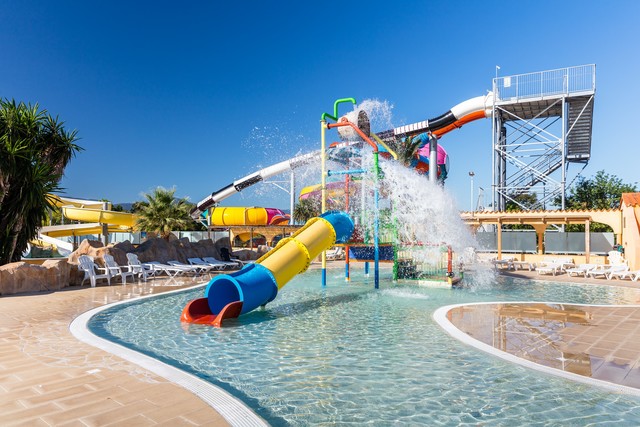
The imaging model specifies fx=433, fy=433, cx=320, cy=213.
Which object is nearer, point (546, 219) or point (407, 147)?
point (546, 219)

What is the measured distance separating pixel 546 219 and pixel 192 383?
20.2m

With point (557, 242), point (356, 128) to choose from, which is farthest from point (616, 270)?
point (356, 128)

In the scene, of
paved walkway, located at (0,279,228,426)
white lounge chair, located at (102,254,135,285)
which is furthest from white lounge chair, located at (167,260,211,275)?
paved walkway, located at (0,279,228,426)

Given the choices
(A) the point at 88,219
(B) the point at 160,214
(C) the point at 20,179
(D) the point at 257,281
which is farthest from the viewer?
(A) the point at 88,219

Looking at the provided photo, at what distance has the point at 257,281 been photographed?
873cm

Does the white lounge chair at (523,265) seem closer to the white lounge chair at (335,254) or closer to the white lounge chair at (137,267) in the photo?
the white lounge chair at (335,254)

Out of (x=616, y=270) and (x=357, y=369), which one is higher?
(x=616, y=270)

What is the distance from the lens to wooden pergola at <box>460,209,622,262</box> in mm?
19156

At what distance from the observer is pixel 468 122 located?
2819cm

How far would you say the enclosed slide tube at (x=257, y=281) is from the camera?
27.5 ft

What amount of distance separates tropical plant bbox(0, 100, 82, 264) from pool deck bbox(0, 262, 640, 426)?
3663mm

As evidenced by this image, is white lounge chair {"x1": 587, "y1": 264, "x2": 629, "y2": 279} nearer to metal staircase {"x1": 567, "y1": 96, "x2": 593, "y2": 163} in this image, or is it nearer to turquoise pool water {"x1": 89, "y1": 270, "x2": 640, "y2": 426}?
turquoise pool water {"x1": 89, "y1": 270, "x2": 640, "y2": 426}

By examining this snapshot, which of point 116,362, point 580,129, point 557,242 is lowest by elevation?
point 116,362

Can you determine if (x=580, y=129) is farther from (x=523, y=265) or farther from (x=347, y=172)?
(x=347, y=172)
